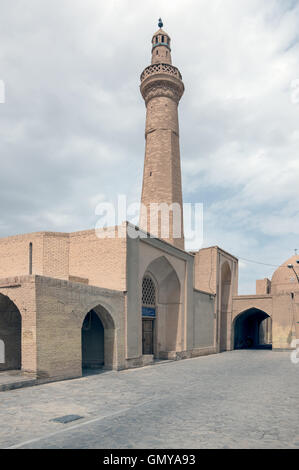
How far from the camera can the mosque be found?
12055 millimetres

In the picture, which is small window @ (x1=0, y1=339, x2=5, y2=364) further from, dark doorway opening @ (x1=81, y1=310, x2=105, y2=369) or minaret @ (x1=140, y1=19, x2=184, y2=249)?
minaret @ (x1=140, y1=19, x2=184, y2=249)

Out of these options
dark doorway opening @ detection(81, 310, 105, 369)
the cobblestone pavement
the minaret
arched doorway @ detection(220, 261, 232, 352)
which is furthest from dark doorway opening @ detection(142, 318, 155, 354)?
arched doorway @ detection(220, 261, 232, 352)

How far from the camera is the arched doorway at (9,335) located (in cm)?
1392

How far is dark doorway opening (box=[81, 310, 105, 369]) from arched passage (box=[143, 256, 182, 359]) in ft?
14.8

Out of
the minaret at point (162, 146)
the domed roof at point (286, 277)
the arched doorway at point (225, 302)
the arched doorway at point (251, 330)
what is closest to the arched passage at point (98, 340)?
the minaret at point (162, 146)

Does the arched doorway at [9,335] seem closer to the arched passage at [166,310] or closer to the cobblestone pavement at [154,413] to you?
the cobblestone pavement at [154,413]

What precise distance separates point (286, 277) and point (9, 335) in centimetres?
2991

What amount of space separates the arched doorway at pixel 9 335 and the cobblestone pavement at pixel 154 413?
3.42m

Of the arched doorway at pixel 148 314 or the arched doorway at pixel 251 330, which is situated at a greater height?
the arched doorway at pixel 148 314

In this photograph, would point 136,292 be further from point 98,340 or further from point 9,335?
point 9,335

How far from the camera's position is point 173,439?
234 inches

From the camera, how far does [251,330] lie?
135ft

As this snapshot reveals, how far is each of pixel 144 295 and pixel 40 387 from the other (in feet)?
31.0

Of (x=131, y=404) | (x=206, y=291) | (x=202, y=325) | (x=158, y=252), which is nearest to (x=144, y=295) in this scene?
(x=158, y=252)
